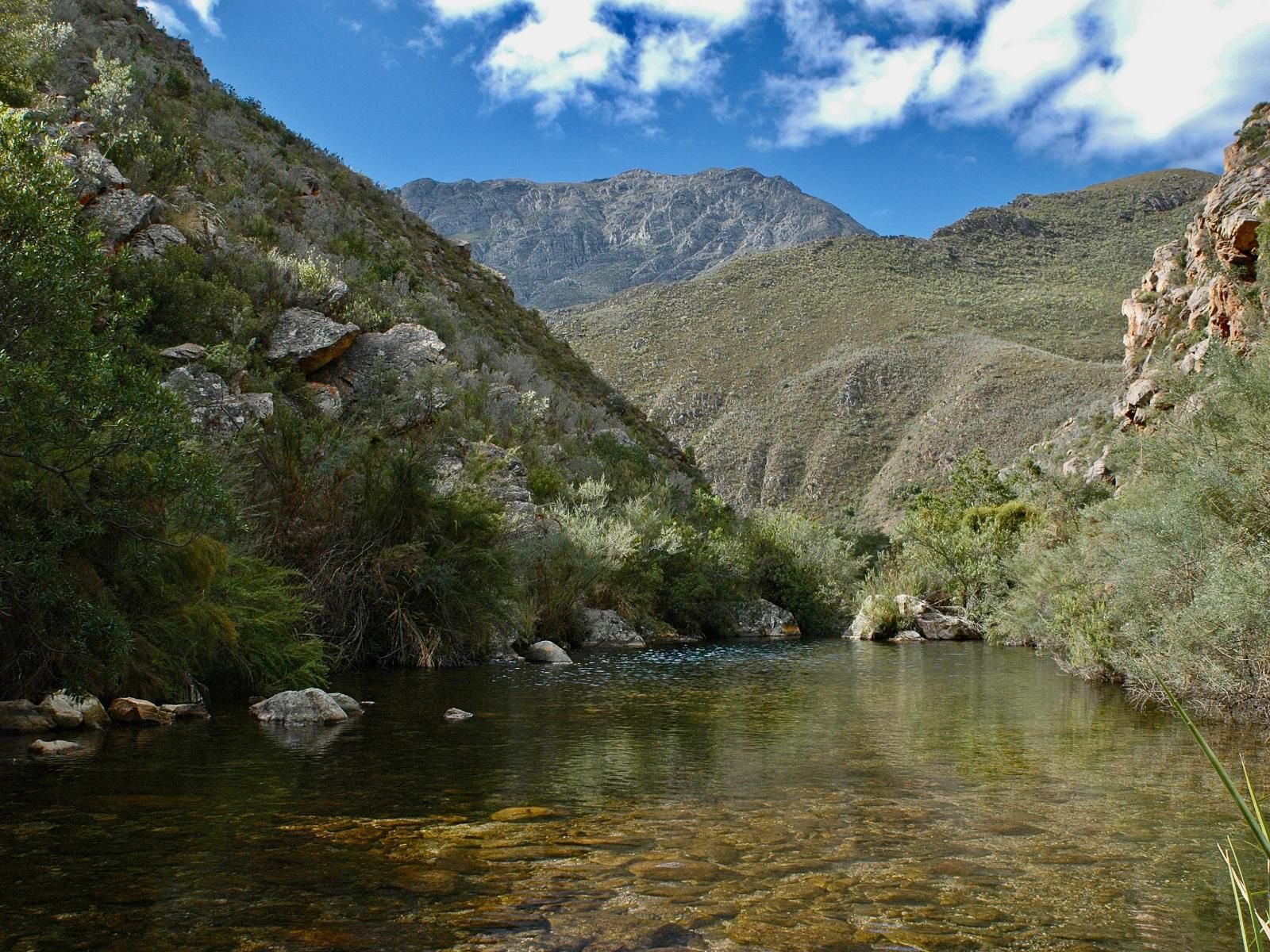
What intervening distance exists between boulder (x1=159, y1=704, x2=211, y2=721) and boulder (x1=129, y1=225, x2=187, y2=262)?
11.8 m

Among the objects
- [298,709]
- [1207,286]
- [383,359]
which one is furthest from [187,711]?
[1207,286]

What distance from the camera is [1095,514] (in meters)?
17.2

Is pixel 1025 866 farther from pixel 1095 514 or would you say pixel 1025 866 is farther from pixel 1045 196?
pixel 1045 196

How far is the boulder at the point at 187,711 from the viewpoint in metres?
8.88

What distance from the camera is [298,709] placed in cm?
925

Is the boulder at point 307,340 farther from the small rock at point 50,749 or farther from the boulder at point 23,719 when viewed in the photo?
the small rock at point 50,749

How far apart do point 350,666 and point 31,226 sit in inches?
324

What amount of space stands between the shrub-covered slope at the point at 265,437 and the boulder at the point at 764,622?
1.87 feet

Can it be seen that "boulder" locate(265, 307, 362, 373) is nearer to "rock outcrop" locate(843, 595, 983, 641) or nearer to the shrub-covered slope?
the shrub-covered slope

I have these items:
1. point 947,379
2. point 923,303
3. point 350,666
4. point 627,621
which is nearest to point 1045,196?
point 923,303

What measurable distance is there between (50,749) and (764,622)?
25.3 metres

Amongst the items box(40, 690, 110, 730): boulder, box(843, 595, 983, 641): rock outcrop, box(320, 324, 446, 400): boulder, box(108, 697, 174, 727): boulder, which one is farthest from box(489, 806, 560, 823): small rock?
box(843, 595, 983, 641): rock outcrop

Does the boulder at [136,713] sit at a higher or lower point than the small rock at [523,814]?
higher

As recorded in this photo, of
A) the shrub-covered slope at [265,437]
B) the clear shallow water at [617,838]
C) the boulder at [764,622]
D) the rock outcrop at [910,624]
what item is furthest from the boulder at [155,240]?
the rock outcrop at [910,624]
